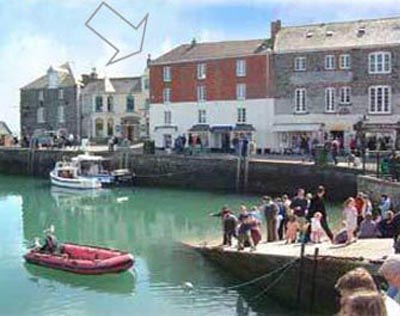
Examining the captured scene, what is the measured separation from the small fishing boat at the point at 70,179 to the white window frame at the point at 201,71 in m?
11.3

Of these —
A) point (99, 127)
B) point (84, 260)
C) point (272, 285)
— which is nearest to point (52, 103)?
point (99, 127)

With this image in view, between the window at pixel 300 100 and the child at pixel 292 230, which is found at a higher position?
the window at pixel 300 100

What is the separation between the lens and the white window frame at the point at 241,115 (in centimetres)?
5206

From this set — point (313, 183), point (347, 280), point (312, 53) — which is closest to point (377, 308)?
point (347, 280)

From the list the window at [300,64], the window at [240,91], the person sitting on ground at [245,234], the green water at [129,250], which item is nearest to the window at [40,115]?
the window at [240,91]

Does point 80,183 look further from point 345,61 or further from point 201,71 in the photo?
point 345,61

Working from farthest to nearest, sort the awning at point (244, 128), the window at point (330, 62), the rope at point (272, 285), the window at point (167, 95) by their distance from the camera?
the window at point (167, 95) → the awning at point (244, 128) → the window at point (330, 62) → the rope at point (272, 285)

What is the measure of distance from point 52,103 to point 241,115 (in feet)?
85.9

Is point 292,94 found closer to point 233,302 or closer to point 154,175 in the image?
point 154,175

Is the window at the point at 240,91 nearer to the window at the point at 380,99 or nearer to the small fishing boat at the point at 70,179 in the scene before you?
the window at the point at 380,99

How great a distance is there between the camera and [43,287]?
19.1 m

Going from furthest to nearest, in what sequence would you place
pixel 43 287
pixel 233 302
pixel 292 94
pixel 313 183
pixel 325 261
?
pixel 292 94, pixel 313 183, pixel 43 287, pixel 233 302, pixel 325 261

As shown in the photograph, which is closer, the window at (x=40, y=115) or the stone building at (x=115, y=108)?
the stone building at (x=115, y=108)

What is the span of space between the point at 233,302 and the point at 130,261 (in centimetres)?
400
